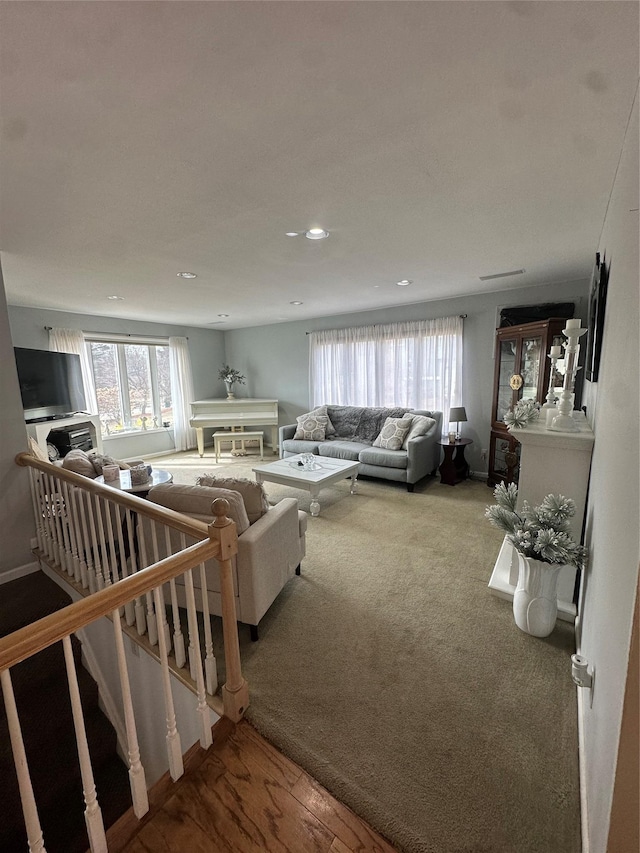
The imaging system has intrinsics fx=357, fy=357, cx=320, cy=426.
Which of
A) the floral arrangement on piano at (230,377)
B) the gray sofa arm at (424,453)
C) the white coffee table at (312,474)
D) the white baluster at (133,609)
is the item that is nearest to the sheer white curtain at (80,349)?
the floral arrangement on piano at (230,377)

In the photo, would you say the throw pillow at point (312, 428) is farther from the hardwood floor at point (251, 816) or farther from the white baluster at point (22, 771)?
the white baluster at point (22, 771)

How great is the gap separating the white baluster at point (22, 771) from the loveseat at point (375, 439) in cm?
382

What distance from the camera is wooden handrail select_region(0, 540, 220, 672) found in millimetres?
833

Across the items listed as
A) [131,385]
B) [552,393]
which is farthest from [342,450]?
[131,385]

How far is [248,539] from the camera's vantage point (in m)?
1.98

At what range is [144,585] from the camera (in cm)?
115

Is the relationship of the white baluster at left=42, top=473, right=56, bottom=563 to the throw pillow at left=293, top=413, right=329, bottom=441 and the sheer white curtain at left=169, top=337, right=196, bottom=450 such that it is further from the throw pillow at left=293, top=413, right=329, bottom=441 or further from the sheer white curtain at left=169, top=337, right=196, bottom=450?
the sheer white curtain at left=169, top=337, right=196, bottom=450

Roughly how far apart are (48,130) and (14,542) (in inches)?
110

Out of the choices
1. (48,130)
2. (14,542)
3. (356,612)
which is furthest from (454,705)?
(14,542)

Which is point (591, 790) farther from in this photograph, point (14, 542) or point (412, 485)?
point (14, 542)

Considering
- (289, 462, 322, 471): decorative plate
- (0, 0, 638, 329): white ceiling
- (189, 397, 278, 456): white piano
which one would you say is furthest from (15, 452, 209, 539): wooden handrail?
(189, 397, 278, 456): white piano

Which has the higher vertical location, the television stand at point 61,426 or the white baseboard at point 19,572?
the television stand at point 61,426

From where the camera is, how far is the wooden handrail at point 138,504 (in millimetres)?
1480

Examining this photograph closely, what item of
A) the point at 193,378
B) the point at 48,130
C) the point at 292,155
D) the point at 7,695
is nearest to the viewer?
the point at 7,695
